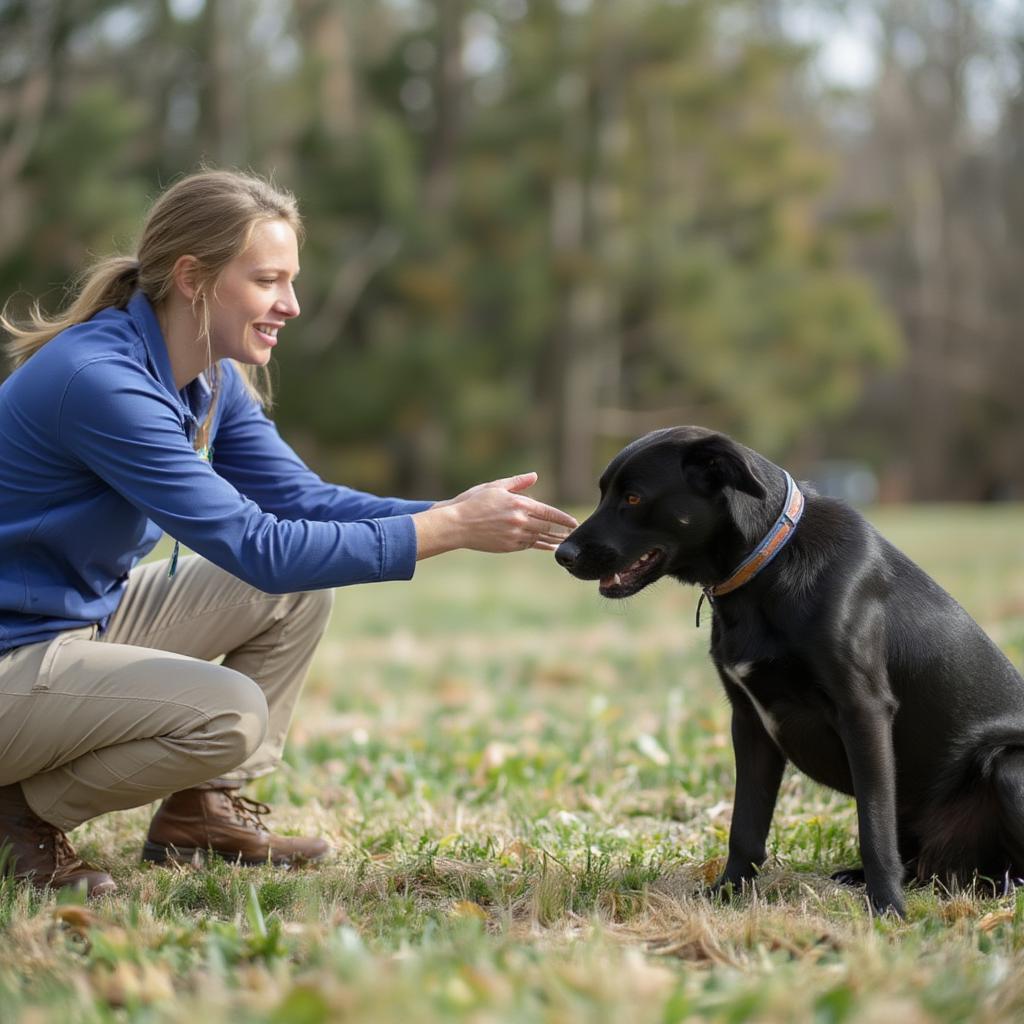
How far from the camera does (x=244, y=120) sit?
2191 cm

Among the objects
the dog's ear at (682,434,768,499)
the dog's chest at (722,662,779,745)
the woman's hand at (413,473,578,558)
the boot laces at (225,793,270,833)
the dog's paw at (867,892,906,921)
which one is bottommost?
the boot laces at (225,793,270,833)

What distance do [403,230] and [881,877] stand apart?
1998 centimetres

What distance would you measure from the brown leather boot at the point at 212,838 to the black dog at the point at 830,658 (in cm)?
117

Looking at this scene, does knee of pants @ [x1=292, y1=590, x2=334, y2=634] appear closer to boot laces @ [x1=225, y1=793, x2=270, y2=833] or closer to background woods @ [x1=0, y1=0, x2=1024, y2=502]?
boot laces @ [x1=225, y1=793, x2=270, y2=833]

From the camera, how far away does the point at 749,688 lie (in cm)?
323

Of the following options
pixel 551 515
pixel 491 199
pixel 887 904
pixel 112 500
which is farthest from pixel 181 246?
pixel 491 199

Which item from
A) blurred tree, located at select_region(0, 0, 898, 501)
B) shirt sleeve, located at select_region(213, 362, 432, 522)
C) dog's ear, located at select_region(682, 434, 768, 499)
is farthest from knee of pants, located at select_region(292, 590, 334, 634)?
blurred tree, located at select_region(0, 0, 898, 501)

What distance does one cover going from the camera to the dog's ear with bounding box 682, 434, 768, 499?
10.4 feet

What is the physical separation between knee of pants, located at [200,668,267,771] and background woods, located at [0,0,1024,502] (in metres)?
14.5

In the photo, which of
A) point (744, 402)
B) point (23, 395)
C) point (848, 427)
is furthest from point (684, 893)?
point (848, 427)

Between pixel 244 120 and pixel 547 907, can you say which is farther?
pixel 244 120

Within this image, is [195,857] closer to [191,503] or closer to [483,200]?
[191,503]

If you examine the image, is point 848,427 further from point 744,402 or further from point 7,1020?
point 7,1020

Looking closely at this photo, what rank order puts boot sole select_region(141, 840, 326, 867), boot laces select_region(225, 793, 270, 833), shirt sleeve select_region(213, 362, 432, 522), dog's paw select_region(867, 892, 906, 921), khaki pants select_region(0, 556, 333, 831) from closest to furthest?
dog's paw select_region(867, 892, 906, 921) → khaki pants select_region(0, 556, 333, 831) → boot sole select_region(141, 840, 326, 867) → boot laces select_region(225, 793, 270, 833) → shirt sleeve select_region(213, 362, 432, 522)
